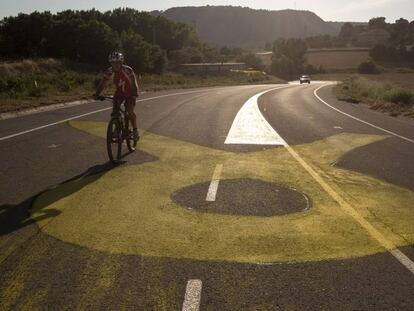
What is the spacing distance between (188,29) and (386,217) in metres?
119

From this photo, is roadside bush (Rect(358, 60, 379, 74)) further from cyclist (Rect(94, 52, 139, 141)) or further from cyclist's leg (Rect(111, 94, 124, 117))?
cyclist's leg (Rect(111, 94, 124, 117))

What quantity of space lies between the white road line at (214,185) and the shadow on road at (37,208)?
2.03 metres

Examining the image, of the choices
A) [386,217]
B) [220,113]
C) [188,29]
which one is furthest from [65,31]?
[386,217]

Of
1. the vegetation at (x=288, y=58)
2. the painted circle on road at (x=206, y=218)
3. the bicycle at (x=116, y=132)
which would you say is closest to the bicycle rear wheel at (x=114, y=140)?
the bicycle at (x=116, y=132)

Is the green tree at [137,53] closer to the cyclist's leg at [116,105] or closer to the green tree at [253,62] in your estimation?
the green tree at [253,62]

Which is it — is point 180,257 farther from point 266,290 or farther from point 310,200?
point 310,200

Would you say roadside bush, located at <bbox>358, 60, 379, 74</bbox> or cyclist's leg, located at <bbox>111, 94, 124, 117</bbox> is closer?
cyclist's leg, located at <bbox>111, 94, 124, 117</bbox>

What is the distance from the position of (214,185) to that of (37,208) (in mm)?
2771

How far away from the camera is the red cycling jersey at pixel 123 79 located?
9.48 metres

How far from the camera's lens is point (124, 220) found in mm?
5863

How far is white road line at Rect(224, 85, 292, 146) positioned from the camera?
478 inches

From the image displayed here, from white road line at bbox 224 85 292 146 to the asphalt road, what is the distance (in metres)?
0.55

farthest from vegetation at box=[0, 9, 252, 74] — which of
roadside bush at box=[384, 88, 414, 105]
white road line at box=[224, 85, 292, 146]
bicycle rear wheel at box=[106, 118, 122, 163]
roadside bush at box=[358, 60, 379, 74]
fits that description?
roadside bush at box=[358, 60, 379, 74]

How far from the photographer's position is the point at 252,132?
1382 cm
